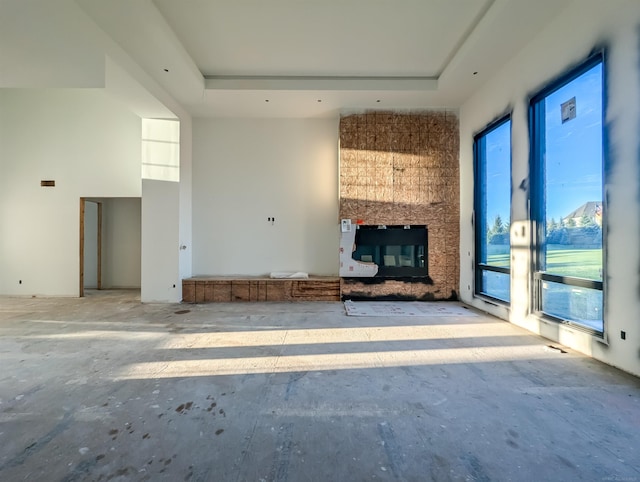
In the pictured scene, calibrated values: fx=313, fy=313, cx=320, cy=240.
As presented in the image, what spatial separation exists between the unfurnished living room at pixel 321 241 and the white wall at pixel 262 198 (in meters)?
0.05

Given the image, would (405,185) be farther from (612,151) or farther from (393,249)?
(612,151)

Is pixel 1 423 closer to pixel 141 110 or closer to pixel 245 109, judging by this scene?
pixel 141 110

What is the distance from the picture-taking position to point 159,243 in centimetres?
601

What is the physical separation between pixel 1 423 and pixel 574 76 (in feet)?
19.8

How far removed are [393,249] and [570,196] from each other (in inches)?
122

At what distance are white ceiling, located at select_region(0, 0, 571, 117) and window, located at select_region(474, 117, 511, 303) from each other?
3.46 ft

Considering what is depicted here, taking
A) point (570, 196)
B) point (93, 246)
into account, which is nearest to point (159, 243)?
point (93, 246)

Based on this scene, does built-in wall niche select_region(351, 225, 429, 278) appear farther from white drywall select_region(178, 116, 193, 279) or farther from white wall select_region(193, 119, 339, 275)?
white drywall select_region(178, 116, 193, 279)

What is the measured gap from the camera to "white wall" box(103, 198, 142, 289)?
7711mm

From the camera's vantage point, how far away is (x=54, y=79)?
14.8ft

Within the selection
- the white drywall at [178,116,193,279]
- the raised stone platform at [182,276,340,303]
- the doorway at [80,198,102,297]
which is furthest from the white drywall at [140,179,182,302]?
the doorway at [80,198,102,297]

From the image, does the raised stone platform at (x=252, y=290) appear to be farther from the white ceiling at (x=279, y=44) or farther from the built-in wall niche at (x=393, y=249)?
the white ceiling at (x=279, y=44)

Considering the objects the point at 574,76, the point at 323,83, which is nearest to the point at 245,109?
the point at 323,83

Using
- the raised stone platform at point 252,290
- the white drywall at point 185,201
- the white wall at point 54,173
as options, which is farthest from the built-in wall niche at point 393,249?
the white wall at point 54,173
